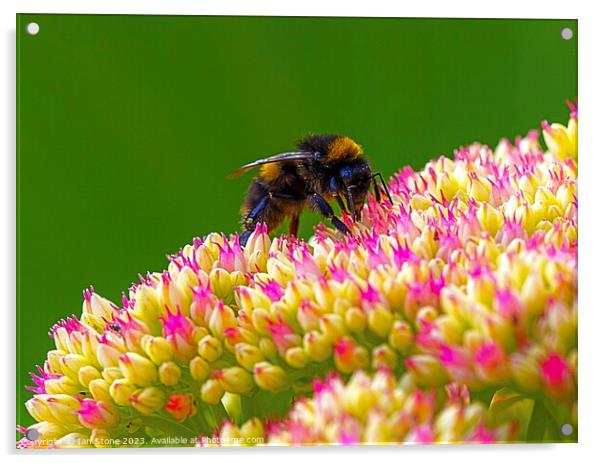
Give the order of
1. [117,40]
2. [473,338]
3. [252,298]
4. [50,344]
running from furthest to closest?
[117,40], [50,344], [252,298], [473,338]

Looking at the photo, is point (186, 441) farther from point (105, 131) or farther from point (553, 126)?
point (553, 126)

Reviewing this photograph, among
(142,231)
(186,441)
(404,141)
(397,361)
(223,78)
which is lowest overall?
(186,441)

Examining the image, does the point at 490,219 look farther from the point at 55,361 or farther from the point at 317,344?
the point at 55,361

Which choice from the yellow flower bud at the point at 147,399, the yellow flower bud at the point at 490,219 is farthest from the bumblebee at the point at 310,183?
the yellow flower bud at the point at 147,399

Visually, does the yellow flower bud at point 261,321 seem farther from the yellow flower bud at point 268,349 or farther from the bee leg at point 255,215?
the bee leg at point 255,215

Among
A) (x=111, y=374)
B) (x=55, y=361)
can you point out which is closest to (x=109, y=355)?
(x=111, y=374)

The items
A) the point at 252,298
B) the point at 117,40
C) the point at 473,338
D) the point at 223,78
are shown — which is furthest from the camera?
the point at 223,78

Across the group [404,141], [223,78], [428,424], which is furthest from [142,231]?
[428,424]
